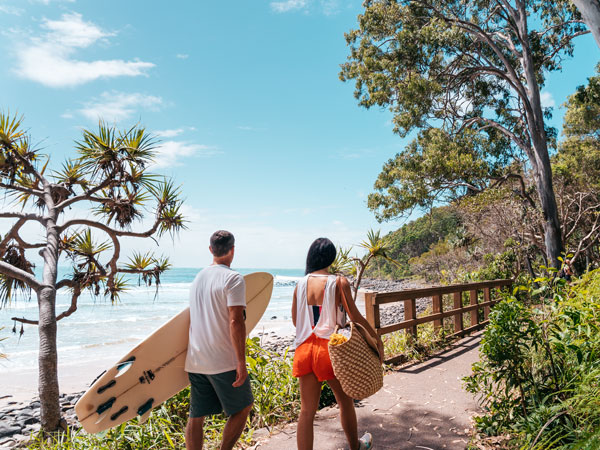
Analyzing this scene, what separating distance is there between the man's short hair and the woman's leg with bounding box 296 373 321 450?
39.0 inches

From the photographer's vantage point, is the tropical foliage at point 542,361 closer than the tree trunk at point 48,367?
Yes

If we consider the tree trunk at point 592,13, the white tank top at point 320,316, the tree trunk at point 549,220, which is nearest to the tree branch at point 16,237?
the white tank top at point 320,316

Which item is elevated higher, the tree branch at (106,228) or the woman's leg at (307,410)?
the tree branch at (106,228)

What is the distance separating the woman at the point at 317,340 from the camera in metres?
2.67

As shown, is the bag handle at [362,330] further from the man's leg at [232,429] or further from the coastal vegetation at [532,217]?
the coastal vegetation at [532,217]

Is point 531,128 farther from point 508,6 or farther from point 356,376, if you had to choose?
point 356,376

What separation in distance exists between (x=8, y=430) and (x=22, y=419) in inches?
24.6

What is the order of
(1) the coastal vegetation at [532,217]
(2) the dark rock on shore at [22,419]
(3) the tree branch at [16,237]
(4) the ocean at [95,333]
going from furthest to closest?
(4) the ocean at [95,333] < (1) the coastal vegetation at [532,217] < (2) the dark rock on shore at [22,419] < (3) the tree branch at [16,237]

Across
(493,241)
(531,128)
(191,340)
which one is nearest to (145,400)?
(191,340)

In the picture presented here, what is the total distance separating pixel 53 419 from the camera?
4812 mm

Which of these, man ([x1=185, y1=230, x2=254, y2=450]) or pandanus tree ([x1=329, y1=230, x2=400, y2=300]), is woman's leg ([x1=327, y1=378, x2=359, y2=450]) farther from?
pandanus tree ([x1=329, y1=230, x2=400, y2=300])

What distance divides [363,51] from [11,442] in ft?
48.2

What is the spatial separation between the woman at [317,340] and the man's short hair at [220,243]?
57 centimetres

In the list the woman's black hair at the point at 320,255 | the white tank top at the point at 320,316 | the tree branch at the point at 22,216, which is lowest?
the white tank top at the point at 320,316
